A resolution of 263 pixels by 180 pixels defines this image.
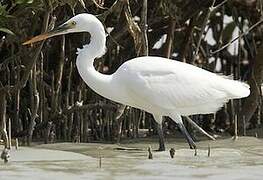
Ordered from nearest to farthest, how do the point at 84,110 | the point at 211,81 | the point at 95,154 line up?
1. the point at 95,154
2. the point at 211,81
3. the point at 84,110

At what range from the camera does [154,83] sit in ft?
26.0

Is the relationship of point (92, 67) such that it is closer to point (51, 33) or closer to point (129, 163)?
point (51, 33)

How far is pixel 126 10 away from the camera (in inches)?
329

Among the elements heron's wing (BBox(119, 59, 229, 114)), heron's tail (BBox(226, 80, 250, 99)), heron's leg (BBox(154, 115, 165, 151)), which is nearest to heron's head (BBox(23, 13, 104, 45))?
heron's wing (BBox(119, 59, 229, 114))

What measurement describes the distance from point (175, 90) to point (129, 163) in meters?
1.24

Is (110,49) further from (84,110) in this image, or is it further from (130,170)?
(130,170)

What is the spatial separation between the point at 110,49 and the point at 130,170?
3.24 meters

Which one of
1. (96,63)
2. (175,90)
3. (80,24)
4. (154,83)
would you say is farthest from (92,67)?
(96,63)

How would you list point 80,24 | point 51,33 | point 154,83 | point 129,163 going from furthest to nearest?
point 80,24
point 51,33
point 154,83
point 129,163

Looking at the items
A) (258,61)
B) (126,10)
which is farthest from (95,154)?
(258,61)

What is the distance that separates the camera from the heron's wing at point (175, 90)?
7.84 metres

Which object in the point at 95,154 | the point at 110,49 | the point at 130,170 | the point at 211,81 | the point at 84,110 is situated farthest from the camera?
the point at 110,49

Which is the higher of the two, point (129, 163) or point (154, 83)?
point (154, 83)

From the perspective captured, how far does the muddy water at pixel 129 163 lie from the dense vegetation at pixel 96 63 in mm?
671
